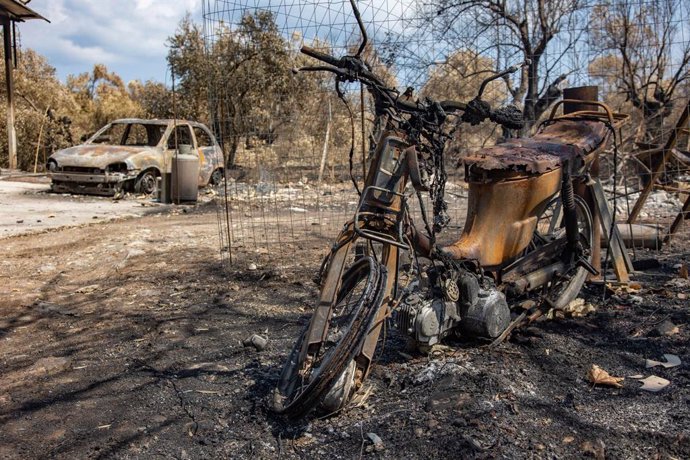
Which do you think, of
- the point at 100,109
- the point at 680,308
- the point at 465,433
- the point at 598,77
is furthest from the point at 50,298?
the point at 100,109

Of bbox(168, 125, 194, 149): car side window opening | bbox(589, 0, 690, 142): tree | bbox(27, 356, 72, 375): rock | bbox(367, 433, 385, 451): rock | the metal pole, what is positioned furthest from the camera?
the metal pole

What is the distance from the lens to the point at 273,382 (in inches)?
128

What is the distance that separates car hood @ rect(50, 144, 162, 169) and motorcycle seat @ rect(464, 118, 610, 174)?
9524 millimetres

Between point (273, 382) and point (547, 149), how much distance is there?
7.61 ft

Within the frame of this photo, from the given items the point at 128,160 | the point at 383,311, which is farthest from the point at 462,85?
the point at 383,311

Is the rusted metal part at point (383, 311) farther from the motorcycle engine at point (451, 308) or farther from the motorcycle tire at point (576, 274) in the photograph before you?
the motorcycle tire at point (576, 274)

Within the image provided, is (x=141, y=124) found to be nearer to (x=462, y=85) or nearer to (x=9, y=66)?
(x=9, y=66)

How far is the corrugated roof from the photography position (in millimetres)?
16828

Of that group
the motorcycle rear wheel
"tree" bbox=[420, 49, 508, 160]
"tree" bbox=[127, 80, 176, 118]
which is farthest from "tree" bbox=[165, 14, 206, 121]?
the motorcycle rear wheel

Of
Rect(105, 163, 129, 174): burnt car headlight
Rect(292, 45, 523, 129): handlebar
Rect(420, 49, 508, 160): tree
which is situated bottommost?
Rect(105, 163, 129, 174): burnt car headlight

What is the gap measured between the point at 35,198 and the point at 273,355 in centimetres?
1006

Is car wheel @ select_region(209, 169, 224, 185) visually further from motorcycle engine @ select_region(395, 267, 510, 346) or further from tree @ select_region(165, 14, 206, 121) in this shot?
motorcycle engine @ select_region(395, 267, 510, 346)

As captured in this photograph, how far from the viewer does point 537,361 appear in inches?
139

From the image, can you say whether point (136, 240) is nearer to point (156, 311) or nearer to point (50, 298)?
point (50, 298)
